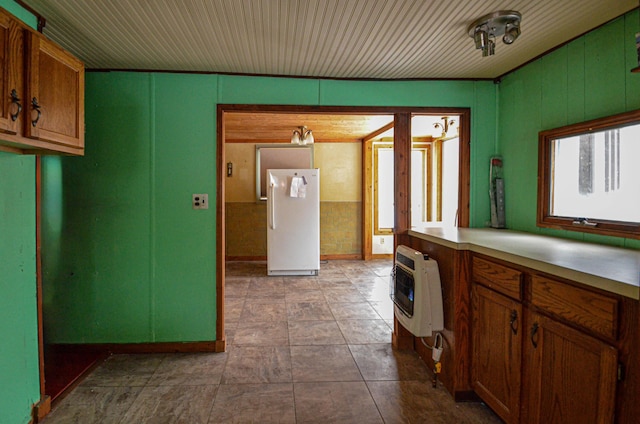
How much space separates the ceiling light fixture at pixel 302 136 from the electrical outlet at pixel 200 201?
2571 mm

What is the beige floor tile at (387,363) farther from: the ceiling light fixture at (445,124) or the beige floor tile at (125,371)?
the ceiling light fixture at (445,124)

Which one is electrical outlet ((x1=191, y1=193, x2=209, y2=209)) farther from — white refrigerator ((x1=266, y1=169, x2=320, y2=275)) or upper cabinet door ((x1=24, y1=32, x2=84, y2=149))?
white refrigerator ((x1=266, y1=169, x2=320, y2=275))

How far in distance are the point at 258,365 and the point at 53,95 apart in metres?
2.01

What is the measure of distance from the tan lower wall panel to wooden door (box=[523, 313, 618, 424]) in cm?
483

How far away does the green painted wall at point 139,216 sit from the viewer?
264 cm

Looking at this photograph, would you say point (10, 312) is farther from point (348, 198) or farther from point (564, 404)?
point (348, 198)

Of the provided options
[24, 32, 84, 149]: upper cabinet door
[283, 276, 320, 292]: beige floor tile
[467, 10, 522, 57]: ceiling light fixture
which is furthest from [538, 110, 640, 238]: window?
[283, 276, 320, 292]: beige floor tile

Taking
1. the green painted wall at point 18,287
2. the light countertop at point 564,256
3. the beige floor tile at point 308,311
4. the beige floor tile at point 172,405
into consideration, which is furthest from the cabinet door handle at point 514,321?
the green painted wall at point 18,287

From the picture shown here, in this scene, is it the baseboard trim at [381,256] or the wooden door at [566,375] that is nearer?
the wooden door at [566,375]

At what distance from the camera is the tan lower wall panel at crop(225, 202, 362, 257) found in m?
6.26

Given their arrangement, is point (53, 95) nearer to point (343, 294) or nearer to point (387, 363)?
point (387, 363)

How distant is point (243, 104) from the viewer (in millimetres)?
2715

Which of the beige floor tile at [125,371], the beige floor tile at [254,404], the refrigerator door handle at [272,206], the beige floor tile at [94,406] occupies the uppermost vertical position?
the refrigerator door handle at [272,206]

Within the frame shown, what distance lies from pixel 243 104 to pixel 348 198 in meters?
3.94
